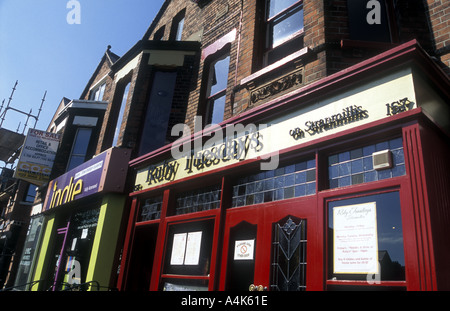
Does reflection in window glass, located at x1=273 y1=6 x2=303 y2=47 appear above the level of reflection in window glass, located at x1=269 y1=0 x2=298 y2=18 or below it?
below

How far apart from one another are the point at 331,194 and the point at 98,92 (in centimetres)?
1305

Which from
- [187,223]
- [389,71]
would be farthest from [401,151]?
[187,223]

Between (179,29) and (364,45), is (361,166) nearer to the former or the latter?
(364,45)

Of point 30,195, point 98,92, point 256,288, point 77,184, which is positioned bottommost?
point 256,288

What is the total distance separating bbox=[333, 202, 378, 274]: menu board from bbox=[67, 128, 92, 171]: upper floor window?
10.5 metres

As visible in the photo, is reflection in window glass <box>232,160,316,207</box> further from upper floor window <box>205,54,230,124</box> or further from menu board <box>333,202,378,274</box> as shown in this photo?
upper floor window <box>205,54,230,124</box>

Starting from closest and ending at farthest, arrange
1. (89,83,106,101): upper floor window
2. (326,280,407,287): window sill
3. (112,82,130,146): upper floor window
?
(326,280,407,287): window sill < (112,82,130,146): upper floor window < (89,83,106,101): upper floor window

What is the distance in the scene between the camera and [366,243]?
358 centimetres

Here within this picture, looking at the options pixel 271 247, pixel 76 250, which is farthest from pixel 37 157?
pixel 271 247

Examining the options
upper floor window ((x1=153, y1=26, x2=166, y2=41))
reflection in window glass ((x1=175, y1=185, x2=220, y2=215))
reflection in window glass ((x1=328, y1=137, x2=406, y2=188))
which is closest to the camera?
reflection in window glass ((x1=328, y1=137, x2=406, y2=188))

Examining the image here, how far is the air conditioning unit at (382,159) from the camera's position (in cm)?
370

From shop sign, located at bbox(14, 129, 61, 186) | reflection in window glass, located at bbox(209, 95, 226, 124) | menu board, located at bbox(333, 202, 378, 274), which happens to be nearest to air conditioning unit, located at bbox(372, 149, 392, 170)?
menu board, located at bbox(333, 202, 378, 274)

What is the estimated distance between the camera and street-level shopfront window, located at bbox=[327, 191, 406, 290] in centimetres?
337

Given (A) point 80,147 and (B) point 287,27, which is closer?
(B) point 287,27
